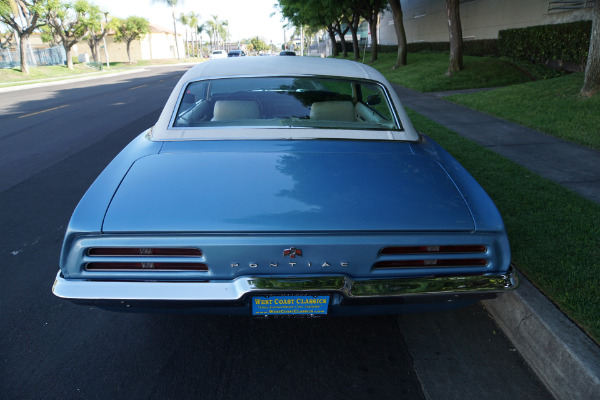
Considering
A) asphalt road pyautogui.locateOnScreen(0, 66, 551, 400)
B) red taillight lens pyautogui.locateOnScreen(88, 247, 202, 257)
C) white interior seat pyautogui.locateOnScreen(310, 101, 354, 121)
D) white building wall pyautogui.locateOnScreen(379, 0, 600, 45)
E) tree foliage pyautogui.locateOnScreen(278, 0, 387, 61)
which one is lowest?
asphalt road pyautogui.locateOnScreen(0, 66, 551, 400)

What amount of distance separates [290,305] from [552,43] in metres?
15.5

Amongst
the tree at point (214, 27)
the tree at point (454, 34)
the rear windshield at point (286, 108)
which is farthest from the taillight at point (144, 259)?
the tree at point (214, 27)

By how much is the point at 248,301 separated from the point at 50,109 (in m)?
13.6

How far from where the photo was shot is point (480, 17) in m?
22.1

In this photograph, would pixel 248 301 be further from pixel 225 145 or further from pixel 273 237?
pixel 225 145

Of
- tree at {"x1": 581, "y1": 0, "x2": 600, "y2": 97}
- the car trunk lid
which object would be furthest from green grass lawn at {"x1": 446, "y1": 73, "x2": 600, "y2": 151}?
the car trunk lid

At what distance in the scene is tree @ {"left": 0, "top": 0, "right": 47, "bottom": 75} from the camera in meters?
31.0

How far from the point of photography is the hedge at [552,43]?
12691 mm

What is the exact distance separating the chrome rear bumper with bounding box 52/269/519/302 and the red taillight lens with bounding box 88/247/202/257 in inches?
5.3

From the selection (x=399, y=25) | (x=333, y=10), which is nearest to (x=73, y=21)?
→ (x=333, y=10)

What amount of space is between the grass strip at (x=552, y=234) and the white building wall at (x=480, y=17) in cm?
1232

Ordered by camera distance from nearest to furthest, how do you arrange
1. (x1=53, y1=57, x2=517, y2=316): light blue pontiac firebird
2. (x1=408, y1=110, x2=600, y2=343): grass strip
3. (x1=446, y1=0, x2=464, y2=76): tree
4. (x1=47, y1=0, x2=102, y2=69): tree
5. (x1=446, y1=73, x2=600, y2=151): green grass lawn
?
(x1=53, y1=57, x2=517, y2=316): light blue pontiac firebird → (x1=408, y1=110, x2=600, y2=343): grass strip → (x1=446, y1=73, x2=600, y2=151): green grass lawn → (x1=446, y1=0, x2=464, y2=76): tree → (x1=47, y1=0, x2=102, y2=69): tree

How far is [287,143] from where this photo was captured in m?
2.82

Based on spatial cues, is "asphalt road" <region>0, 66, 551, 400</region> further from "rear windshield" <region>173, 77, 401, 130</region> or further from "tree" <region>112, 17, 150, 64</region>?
"tree" <region>112, 17, 150, 64</region>
